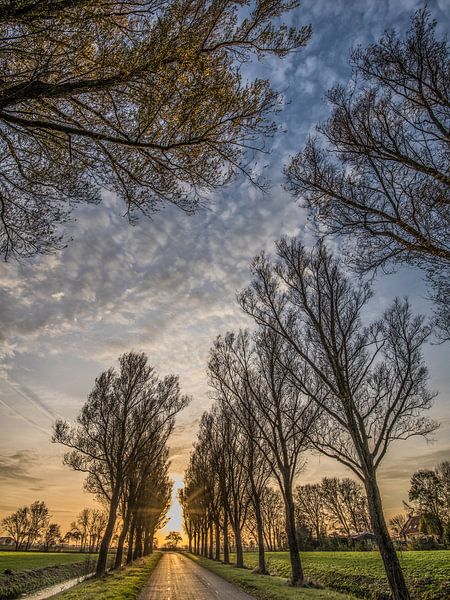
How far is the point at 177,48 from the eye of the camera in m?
5.29

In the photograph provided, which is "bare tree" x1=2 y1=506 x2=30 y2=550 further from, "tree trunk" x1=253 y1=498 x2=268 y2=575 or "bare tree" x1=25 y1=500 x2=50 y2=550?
"tree trunk" x1=253 y1=498 x2=268 y2=575

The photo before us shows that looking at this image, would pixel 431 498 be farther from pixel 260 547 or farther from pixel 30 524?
pixel 30 524

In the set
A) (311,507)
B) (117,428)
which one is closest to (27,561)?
(117,428)

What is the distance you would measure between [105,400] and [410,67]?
67.0ft

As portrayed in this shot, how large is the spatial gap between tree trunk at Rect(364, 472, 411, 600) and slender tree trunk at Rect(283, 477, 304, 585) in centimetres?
733

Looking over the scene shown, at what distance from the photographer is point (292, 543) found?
51.5 feet

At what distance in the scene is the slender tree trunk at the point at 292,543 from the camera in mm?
14750

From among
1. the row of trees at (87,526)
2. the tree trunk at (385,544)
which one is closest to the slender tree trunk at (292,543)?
the tree trunk at (385,544)

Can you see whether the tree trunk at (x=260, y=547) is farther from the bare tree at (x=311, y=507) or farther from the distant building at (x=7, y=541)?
the distant building at (x=7, y=541)

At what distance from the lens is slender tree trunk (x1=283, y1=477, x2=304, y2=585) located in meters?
14.8

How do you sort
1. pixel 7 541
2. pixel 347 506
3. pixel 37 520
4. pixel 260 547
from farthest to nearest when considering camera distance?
1. pixel 7 541
2. pixel 37 520
3. pixel 347 506
4. pixel 260 547

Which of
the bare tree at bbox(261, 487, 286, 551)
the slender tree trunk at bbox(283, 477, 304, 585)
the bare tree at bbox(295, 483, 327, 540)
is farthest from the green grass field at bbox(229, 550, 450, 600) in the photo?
the bare tree at bbox(295, 483, 327, 540)

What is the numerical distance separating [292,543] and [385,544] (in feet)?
26.7

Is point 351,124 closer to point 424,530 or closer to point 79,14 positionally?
point 79,14
